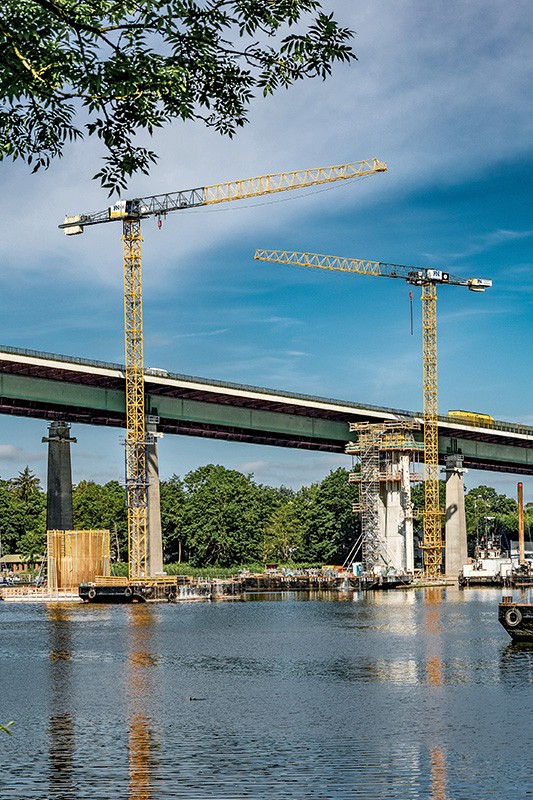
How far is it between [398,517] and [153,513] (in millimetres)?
42006

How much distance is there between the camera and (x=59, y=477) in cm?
14438

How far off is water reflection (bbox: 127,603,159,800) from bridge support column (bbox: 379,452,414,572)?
8514cm

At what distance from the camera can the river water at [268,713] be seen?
99.1 ft

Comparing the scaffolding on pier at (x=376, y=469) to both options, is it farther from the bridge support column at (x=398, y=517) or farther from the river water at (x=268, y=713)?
the river water at (x=268, y=713)

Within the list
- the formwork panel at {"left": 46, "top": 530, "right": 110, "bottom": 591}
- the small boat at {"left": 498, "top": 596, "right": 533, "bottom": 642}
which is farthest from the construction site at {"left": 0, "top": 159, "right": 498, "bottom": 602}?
the small boat at {"left": 498, "top": 596, "right": 533, "bottom": 642}

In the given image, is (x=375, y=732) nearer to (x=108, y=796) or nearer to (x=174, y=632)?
(x=108, y=796)

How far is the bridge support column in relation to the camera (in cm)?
17300

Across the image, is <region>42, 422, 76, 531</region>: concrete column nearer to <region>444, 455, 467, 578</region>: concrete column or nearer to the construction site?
the construction site

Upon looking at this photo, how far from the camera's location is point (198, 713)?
44.3 meters

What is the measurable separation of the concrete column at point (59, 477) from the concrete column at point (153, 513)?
10.1 metres

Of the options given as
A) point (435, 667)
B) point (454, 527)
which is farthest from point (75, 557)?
point (435, 667)

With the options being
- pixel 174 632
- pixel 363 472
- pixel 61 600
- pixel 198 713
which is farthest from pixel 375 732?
pixel 363 472

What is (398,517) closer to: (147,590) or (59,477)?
(147,590)

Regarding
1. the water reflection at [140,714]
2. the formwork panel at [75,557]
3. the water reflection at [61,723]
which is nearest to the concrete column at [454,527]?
the formwork panel at [75,557]
